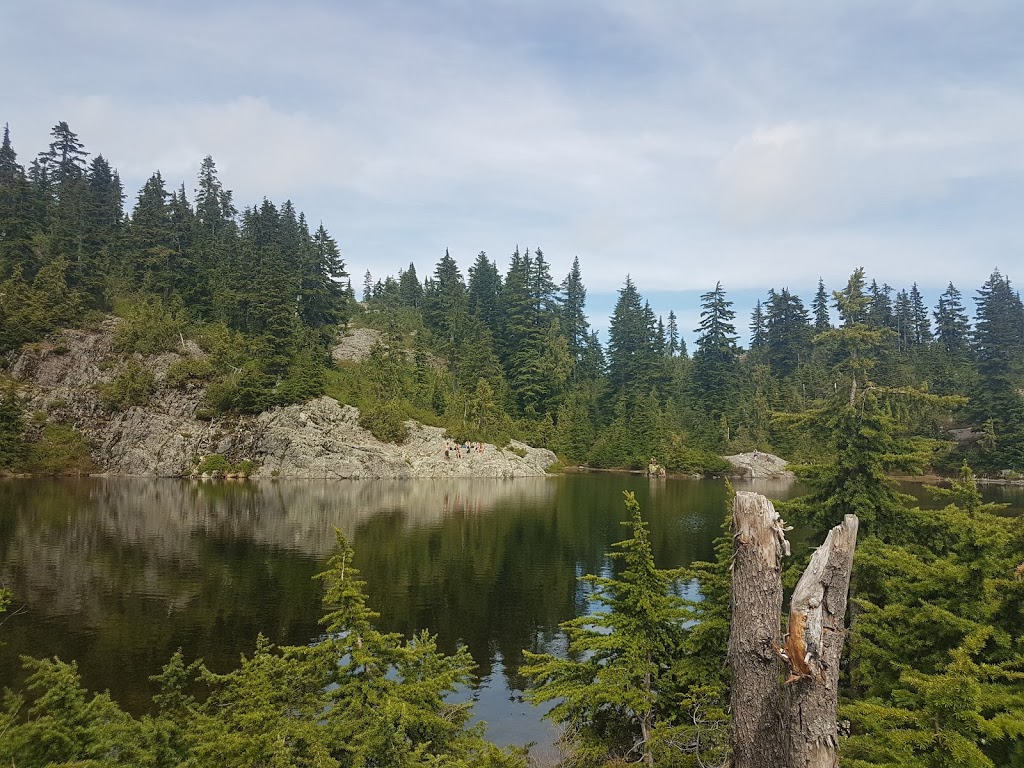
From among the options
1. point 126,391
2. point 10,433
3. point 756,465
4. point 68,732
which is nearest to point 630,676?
point 68,732

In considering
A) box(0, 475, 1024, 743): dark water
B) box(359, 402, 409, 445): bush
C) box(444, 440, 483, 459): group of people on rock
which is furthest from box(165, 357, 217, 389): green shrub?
box(444, 440, 483, 459): group of people on rock

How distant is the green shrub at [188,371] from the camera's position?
62219 millimetres

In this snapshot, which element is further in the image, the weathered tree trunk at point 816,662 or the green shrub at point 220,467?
the green shrub at point 220,467

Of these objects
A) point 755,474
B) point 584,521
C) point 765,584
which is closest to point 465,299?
point 755,474

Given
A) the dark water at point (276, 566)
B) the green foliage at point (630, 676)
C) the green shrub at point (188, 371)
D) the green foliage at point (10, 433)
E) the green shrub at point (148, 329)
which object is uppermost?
the green shrub at point (148, 329)

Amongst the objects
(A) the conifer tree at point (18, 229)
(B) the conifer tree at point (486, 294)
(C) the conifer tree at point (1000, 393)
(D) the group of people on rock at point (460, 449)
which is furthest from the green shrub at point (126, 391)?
(C) the conifer tree at point (1000, 393)

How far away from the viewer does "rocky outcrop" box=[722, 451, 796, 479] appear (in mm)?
75988

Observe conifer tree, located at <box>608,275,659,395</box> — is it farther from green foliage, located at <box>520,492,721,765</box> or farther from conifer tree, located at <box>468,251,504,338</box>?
green foliage, located at <box>520,492,721,765</box>

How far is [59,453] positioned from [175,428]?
9545 millimetres

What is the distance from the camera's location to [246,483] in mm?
55594

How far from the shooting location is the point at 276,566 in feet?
84.1

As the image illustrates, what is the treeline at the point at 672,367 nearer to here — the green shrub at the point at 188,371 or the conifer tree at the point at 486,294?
the conifer tree at the point at 486,294

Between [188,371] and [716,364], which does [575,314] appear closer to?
[716,364]

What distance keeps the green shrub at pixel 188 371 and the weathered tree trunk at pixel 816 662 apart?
223 feet
